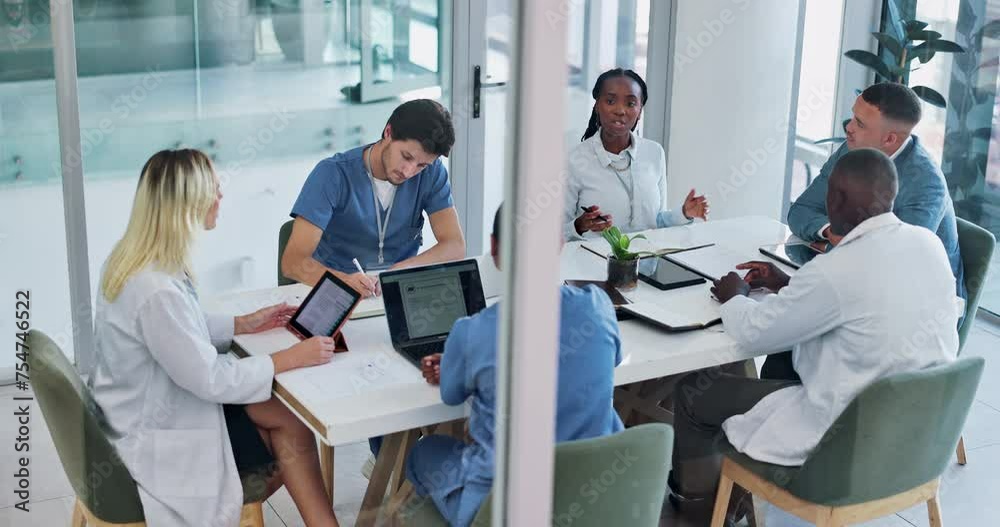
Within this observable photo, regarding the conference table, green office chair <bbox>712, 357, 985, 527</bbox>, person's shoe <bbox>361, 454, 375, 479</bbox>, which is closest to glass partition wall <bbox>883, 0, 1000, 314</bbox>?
the conference table

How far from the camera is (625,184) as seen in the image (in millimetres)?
3494

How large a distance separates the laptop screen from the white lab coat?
0.31m

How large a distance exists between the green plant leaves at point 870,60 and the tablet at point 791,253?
1575mm

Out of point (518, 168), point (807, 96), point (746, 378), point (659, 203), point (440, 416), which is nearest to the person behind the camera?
point (518, 168)

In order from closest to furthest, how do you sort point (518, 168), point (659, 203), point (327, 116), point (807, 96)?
point (518, 168) < point (659, 203) < point (327, 116) < point (807, 96)

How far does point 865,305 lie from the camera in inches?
97.9

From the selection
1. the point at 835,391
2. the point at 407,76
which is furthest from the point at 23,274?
the point at 835,391

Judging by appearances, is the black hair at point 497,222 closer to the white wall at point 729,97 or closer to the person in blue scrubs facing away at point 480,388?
the person in blue scrubs facing away at point 480,388

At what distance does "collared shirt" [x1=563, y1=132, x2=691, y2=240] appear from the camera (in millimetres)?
3439

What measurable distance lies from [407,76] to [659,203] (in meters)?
1.10

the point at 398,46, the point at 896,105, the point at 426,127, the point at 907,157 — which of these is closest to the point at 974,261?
the point at 907,157

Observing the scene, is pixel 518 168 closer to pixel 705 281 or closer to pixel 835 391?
pixel 835 391

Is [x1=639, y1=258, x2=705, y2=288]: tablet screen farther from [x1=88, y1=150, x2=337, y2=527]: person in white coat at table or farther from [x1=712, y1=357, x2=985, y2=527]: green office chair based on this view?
[x1=88, y1=150, x2=337, y2=527]: person in white coat at table

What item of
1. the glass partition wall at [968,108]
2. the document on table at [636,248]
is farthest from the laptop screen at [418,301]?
the glass partition wall at [968,108]
